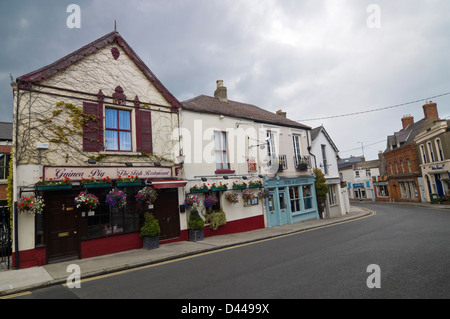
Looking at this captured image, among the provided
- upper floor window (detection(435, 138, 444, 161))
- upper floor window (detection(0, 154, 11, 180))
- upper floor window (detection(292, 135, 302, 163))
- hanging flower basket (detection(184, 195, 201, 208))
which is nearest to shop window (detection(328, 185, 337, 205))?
upper floor window (detection(292, 135, 302, 163))

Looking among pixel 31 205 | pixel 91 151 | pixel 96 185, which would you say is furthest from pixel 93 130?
pixel 31 205

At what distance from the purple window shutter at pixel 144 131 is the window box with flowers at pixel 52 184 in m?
3.07

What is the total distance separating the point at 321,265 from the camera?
6.56 metres

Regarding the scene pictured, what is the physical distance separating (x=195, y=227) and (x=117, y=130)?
544cm

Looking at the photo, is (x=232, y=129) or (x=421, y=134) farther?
(x=421, y=134)

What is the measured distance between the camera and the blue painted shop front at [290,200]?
52.5 ft

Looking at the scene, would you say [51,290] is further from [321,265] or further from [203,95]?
Answer: [203,95]

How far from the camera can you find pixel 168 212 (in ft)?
37.6

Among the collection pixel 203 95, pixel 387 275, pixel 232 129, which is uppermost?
pixel 203 95

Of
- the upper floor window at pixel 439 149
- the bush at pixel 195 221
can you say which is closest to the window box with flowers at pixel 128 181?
the bush at pixel 195 221

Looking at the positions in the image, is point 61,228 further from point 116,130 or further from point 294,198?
point 294,198

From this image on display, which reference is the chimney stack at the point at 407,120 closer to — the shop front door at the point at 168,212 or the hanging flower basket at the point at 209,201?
the hanging flower basket at the point at 209,201

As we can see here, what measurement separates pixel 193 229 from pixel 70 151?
5939mm

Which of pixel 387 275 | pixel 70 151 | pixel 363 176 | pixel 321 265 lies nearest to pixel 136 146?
pixel 70 151
